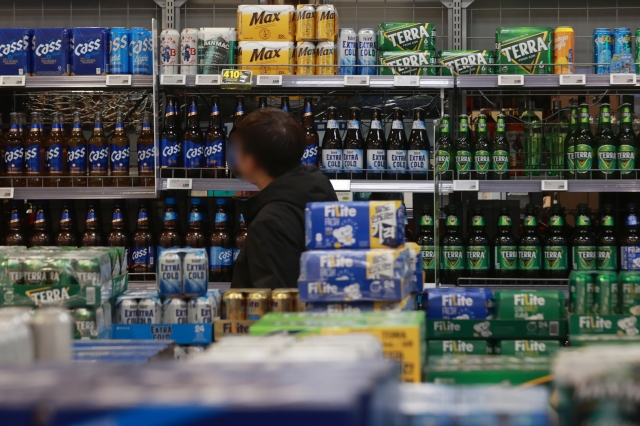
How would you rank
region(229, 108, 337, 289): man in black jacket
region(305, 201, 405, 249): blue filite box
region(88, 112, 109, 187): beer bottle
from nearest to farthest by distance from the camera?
region(305, 201, 405, 249): blue filite box < region(229, 108, 337, 289): man in black jacket < region(88, 112, 109, 187): beer bottle

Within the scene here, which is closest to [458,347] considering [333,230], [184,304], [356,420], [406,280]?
[406,280]

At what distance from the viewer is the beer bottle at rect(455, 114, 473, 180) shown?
13.4 ft

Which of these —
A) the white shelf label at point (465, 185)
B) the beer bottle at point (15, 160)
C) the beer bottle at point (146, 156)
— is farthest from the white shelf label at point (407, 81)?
the beer bottle at point (15, 160)

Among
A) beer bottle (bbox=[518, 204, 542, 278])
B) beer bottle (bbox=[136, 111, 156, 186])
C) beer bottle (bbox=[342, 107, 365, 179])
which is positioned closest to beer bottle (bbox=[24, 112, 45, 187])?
beer bottle (bbox=[136, 111, 156, 186])

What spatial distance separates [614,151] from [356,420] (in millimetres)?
3666

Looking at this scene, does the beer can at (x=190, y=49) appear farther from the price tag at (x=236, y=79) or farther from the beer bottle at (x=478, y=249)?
the beer bottle at (x=478, y=249)

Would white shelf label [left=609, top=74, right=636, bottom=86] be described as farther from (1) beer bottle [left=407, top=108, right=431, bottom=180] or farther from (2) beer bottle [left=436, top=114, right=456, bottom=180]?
(1) beer bottle [left=407, top=108, right=431, bottom=180]

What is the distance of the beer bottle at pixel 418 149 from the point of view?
161 inches

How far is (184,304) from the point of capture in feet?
7.19

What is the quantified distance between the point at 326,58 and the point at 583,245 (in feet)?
5.40

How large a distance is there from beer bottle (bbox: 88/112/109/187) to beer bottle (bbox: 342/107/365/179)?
1.24 metres

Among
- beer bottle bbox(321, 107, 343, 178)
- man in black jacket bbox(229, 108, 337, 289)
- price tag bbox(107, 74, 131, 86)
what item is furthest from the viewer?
beer bottle bbox(321, 107, 343, 178)

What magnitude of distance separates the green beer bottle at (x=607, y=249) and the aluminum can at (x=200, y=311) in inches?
101

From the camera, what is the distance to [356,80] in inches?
155
